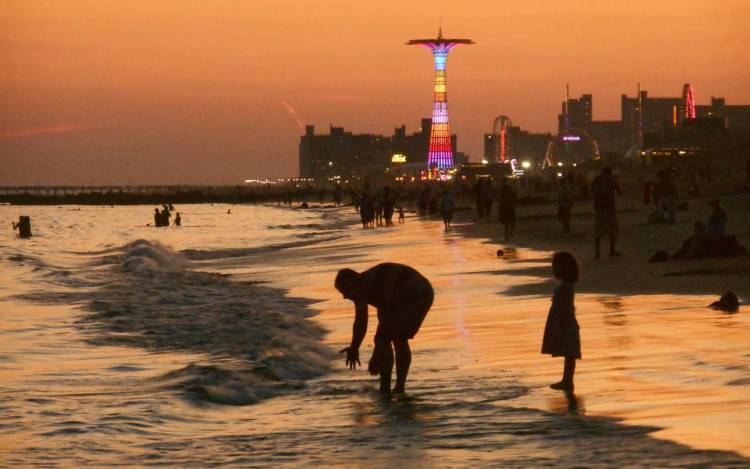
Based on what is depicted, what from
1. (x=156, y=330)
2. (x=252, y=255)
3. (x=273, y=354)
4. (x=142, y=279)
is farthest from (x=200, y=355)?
(x=252, y=255)

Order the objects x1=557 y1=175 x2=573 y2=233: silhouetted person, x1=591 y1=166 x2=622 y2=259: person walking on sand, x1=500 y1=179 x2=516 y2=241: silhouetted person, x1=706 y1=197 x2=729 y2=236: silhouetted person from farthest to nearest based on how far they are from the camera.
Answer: x1=500 y1=179 x2=516 y2=241: silhouetted person < x1=557 y1=175 x2=573 y2=233: silhouetted person < x1=591 y1=166 x2=622 y2=259: person walking on sand < x1=706 y1=197 x2=729 y2=236: silhouetted person

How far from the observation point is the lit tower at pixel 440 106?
16150cm

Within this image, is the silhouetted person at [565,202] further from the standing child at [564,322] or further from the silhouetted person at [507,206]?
the standing child at [564,322]

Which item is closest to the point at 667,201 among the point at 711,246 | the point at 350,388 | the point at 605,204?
the point at 605,204

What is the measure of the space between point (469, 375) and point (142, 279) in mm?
18802

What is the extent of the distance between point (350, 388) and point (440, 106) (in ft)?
516

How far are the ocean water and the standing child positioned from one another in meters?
0.28

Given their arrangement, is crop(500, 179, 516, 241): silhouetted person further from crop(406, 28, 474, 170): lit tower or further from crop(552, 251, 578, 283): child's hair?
crop(406, 28, 474, 170): lit tower

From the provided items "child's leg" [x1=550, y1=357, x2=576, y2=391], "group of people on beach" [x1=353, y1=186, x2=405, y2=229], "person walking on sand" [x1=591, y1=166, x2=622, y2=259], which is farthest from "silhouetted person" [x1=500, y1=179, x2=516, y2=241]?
"child's leg" [x1=550, y1=357, x2=576, y2=391]

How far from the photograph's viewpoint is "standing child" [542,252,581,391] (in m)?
9.69

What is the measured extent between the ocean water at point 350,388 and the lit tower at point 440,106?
14299cm

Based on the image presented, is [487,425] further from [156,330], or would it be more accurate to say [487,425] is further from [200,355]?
[156,330]

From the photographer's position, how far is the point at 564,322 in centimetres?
984

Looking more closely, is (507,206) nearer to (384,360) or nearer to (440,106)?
(384,360)
